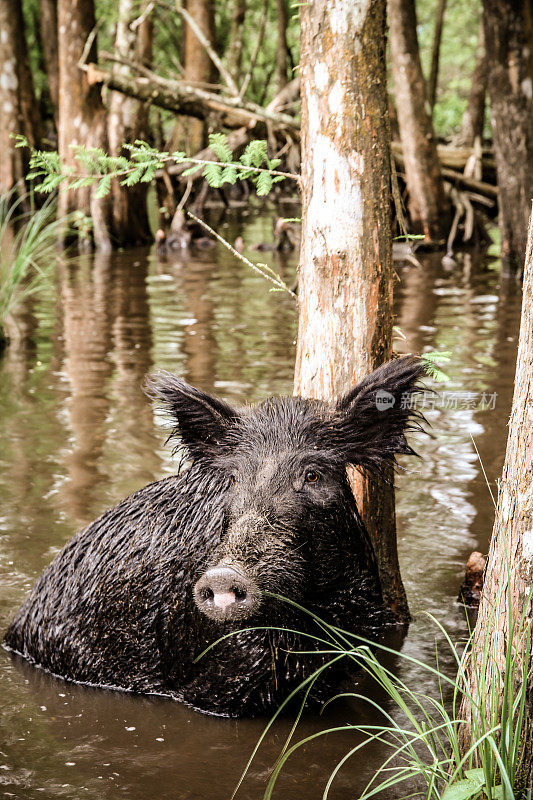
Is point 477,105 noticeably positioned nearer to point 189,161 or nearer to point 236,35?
point 236,35

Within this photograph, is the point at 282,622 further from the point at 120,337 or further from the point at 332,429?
the point at 120,337

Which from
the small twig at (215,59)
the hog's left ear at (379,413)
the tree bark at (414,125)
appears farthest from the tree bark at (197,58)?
the hog's left ear at (379,413)


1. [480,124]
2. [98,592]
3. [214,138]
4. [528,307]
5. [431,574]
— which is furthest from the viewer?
[480,124]

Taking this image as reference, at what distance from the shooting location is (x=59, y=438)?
7.78 metres

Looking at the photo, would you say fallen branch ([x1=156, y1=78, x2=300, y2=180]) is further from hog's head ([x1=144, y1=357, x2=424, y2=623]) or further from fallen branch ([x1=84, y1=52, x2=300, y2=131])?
hog's head ([x1=144, y1=357, x2=424, y2=623])

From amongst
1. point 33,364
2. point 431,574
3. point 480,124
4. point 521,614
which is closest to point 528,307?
point 521,614

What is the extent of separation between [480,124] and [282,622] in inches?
725

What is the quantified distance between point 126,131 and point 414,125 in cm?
485

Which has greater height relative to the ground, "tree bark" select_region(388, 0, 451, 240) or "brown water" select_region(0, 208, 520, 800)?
"tree bark" select_region(388, 0, 451, 240)

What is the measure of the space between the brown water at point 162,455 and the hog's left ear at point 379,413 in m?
1.15

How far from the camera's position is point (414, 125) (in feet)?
52.5

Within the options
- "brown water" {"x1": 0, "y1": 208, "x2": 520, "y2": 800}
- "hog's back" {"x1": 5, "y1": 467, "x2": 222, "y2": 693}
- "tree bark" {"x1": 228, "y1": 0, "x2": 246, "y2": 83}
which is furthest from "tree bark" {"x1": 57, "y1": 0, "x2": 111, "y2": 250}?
"hog's back" {"x1": 5, "y1": 467, "x2": 222, "y2": 693}

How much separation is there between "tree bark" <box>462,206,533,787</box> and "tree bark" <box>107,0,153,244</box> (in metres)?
13.7

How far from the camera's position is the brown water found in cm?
398
